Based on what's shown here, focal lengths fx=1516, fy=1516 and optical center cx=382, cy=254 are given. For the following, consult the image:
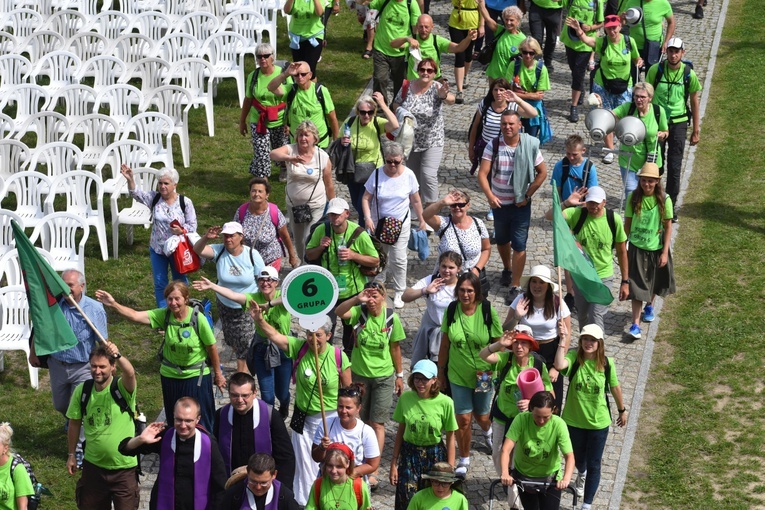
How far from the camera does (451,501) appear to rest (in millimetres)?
10258

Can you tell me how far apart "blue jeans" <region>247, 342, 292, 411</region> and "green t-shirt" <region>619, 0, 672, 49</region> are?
7958mm

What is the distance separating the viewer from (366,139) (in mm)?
14781

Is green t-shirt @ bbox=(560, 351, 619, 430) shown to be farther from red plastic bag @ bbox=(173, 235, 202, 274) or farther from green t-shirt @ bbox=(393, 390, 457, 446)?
red plastic bag @ bbox=(173, 235, 202, 274)

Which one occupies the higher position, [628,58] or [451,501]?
[628,58]

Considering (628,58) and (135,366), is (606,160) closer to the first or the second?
(628,58)

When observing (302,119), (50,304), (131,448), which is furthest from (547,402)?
(302,119)

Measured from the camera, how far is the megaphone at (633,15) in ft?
59.4

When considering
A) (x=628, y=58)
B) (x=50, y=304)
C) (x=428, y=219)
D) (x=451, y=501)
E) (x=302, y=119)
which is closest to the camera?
(x=451, y=501)

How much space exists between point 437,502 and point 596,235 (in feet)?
12.8

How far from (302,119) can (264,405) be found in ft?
17.1

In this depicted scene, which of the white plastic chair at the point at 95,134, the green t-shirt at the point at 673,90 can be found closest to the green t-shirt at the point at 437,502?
the green t-shirt at the point at 673,90

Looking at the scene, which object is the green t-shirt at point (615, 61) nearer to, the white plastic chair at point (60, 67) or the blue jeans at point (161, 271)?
the blue jeans at point (161, 271)

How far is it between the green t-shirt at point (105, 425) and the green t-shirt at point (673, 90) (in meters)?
7.45

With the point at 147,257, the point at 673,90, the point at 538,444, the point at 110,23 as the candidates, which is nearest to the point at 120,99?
the point at 110,23
